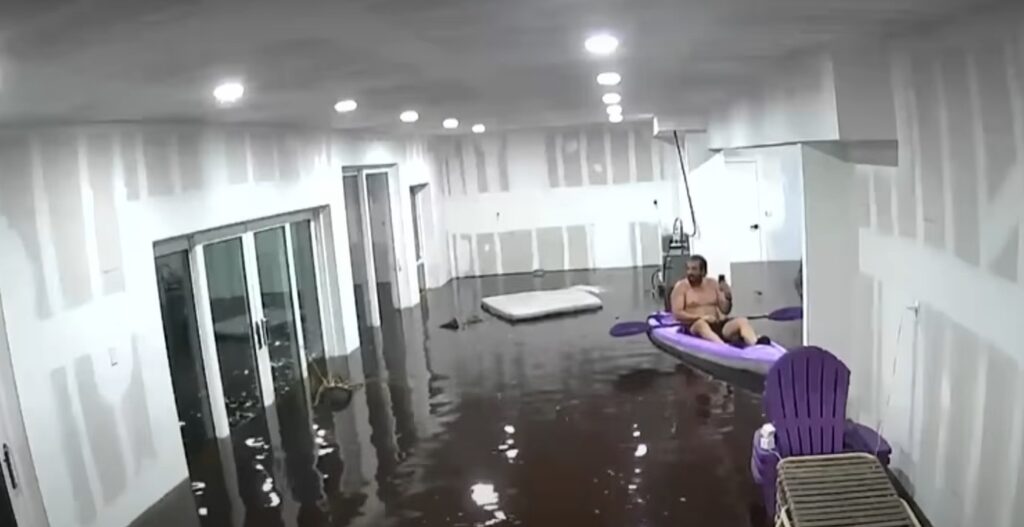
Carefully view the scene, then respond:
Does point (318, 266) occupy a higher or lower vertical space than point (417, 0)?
lower

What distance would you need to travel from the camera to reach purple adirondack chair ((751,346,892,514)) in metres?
4.18

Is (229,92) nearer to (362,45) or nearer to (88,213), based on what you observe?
(362,45)

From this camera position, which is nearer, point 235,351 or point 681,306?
point 235,351

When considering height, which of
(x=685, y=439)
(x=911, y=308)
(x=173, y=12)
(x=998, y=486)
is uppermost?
(x=173, y=12)

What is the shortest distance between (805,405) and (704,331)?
3.35 meters

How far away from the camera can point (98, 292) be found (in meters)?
4.92

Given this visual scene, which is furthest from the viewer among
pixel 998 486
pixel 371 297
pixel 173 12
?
pixel 371 297

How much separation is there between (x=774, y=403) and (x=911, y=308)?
2.80 feet

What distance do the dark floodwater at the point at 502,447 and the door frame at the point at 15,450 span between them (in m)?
0.99

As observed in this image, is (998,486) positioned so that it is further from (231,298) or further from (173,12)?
(231,298)

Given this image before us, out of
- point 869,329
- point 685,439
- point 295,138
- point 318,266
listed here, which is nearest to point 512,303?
point 318,266

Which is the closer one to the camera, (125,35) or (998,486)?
(125,35)

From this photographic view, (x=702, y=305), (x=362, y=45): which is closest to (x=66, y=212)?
(x=362, y=45)

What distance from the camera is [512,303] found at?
10.6 meters
